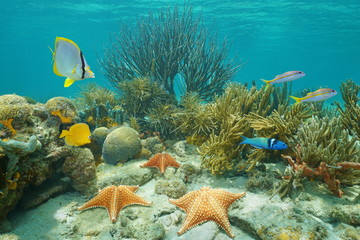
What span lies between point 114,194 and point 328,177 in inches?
126

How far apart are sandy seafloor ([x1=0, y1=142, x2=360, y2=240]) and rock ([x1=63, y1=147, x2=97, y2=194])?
19 centimetres

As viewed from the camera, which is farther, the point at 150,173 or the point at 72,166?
the point at 150,173

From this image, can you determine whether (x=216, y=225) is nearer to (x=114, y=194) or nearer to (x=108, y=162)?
(x=114, y=194)

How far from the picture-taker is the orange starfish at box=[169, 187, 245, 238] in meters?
2.88

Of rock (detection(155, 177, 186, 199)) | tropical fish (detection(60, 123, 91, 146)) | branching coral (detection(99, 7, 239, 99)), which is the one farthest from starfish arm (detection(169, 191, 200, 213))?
branching coral (detection(99, 7, 239, 99))

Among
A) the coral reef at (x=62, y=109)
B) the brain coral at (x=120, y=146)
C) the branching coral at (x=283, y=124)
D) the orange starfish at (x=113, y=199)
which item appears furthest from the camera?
the brain coral at (x=120, y=146)

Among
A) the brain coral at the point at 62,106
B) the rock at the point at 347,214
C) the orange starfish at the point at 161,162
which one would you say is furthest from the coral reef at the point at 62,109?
the rock at the point at 347,214

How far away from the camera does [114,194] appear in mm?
3373

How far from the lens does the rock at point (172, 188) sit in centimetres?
377

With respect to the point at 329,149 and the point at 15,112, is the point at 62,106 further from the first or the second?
the point at 329,149

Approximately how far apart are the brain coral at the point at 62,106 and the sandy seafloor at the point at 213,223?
1944mm

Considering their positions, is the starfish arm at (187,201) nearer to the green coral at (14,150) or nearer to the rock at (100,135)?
the green coral at (14,150)

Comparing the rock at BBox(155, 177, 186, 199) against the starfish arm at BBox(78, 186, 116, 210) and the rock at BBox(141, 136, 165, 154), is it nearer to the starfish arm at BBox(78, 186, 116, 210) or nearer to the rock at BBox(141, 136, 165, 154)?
the starfish arm at BBox(78, 186, 116, 210)

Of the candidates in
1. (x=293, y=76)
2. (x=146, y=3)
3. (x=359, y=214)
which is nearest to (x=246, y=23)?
(x=146, y=3)
